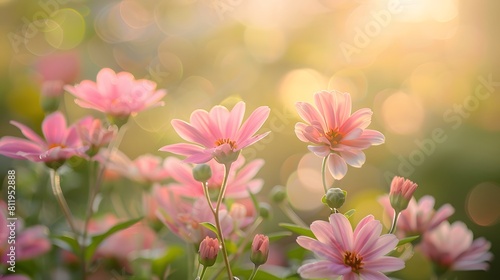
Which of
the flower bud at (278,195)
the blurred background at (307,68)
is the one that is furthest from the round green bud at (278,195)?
the blurred background at (307,68)

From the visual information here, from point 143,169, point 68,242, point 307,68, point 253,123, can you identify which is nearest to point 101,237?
point 68,242

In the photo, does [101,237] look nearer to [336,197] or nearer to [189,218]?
[189,218]

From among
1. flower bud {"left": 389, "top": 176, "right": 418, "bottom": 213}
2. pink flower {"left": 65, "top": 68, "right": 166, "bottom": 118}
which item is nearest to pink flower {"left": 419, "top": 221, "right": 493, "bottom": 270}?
flower bud {"left": 389, "top": 176, "right": 418, "bottom": 213}

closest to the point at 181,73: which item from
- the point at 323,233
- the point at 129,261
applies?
the point at 129,261

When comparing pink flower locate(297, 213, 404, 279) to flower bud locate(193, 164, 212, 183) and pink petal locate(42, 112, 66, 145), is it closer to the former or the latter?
flower bud locate(193, 164, 212, 183)

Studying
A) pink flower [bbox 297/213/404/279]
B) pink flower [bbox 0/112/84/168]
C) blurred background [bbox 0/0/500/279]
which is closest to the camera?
pink flower [bbox 297/213/404/279]

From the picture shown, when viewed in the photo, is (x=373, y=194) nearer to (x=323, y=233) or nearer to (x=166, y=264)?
(x=166, y=264)
